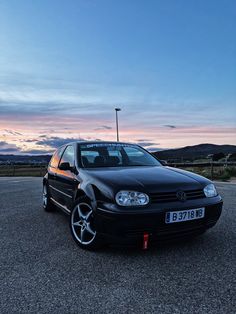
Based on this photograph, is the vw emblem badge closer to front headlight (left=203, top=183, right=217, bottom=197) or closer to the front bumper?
the front bumper

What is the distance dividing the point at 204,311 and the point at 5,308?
A: 1661mm

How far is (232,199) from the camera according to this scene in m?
8.41

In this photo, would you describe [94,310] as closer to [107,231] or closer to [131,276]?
[131,276]

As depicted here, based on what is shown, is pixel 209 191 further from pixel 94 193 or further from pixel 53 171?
pixel 53 171

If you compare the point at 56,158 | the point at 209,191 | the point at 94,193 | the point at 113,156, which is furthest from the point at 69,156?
the point at 209,191

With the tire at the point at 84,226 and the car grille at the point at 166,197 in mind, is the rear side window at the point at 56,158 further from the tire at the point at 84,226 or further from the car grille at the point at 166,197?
the car grille at the point at 166,197

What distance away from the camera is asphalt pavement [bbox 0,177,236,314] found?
2.77 m

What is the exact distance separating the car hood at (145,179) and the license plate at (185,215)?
0.29 meters

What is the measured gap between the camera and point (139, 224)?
143 inches

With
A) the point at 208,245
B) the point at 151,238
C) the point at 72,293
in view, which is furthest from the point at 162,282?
the point at 208,245

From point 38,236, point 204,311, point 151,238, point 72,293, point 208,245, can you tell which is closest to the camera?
point 204,311

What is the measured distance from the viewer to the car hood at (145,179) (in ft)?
12.7

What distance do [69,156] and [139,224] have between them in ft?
8.06

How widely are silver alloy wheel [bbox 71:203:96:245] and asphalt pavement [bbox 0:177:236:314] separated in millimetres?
164
